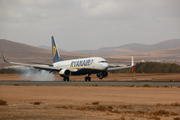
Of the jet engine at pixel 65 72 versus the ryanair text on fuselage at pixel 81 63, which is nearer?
the ryanair text on fuselage at pixel 81 63

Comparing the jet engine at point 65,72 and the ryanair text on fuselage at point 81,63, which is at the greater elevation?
the ryanair text on fuselage at point 81,63

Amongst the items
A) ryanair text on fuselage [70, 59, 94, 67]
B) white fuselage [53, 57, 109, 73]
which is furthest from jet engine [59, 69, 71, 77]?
ryanair text on fuselage [70, 59, 94, 67]

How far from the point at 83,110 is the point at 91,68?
1406 inches

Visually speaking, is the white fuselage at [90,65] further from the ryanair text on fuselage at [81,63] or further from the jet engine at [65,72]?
the jet engine at [65,72]

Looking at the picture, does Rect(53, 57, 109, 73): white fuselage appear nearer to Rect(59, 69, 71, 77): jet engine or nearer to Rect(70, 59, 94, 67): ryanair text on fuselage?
Rect(70, 59, 94, 67): ryanair text on fuselage

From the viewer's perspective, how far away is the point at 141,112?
17344mm

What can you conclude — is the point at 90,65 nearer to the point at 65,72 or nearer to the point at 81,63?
the point at 81,63

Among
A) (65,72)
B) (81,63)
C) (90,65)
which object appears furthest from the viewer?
(65,72)

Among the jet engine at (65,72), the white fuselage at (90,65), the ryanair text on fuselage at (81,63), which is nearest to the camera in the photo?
the white fuselage at (90,65)

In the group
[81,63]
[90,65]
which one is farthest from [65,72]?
[90,65]

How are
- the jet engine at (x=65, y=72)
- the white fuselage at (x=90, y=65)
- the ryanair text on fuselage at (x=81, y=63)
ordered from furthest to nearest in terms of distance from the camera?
1. the jet engine at (x=65, y=72)
2. the ryanair text on fuselage at (x=81, y=63)
3. the white fuselage at (x=90, y=65)

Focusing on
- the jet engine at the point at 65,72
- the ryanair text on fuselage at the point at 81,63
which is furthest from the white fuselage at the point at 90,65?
the jet engine at the point at 65,72

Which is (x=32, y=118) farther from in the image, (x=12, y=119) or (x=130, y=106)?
(x=130, y=106)

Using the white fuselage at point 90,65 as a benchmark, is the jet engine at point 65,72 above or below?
below
